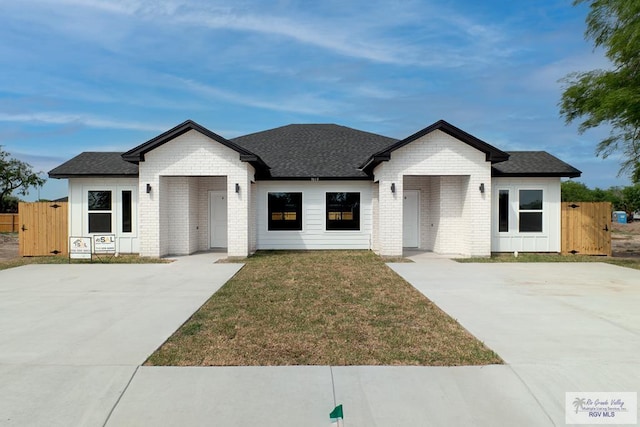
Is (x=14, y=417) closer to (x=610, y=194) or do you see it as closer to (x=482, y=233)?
(x=482, y=233)

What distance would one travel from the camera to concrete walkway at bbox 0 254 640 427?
10.1 feet

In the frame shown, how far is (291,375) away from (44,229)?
14997 mm

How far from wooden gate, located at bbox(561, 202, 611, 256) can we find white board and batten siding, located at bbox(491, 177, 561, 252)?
34 cm

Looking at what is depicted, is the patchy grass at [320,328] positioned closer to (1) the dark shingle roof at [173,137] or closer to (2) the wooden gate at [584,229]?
(1) the dark shingle roof at [173,137]

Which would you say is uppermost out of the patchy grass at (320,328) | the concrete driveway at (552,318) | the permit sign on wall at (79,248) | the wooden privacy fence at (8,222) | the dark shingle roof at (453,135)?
the dark shingle roof at (453,135)

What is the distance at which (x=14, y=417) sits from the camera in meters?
3.04

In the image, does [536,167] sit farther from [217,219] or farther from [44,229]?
[44,229]

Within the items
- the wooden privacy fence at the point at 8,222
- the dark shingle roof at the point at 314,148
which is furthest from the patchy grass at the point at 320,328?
the wooden privacy fence at the point at 8,222

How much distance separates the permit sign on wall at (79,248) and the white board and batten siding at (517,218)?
1509 cm

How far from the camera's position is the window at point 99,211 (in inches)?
571

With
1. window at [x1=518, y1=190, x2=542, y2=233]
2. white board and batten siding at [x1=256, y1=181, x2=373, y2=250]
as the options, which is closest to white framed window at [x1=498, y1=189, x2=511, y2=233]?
window at [x1=518, y1=190, x2=542, y2=233]

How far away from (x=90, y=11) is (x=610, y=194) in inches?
2821

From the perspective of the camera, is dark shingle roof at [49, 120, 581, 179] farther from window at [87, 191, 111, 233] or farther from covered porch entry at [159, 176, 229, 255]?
covered porch entry at [159, 176, 229, 255]

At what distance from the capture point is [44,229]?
14.4 meters
